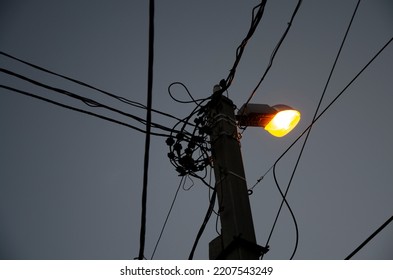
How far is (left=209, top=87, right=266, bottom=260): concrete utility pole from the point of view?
2305 millimetres

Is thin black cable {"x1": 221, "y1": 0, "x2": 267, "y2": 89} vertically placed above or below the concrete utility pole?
above

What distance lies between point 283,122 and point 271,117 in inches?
5.2

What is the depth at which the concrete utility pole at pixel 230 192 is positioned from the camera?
2.30 m

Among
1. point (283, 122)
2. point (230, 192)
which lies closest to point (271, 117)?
point (283, 122)

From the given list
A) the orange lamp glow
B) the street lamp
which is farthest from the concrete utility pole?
the orange lamp glow

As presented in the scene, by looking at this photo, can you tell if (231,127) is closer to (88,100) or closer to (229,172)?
(229,172)

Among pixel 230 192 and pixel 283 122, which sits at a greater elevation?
pixel 283 122

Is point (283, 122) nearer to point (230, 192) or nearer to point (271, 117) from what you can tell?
point (271, 117)

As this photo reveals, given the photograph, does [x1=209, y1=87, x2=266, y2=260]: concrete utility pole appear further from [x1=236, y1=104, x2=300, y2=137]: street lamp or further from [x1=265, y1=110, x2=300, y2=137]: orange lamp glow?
[x1=265, y1=110, x2=300, y2=137]: orange lamp glow

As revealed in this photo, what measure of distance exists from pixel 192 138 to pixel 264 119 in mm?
787

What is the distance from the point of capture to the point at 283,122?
345cm

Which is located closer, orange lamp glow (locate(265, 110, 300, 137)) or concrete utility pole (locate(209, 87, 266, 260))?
concrete utility pole (locate(209, 87, 266, 260))

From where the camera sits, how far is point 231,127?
3.14 metres
